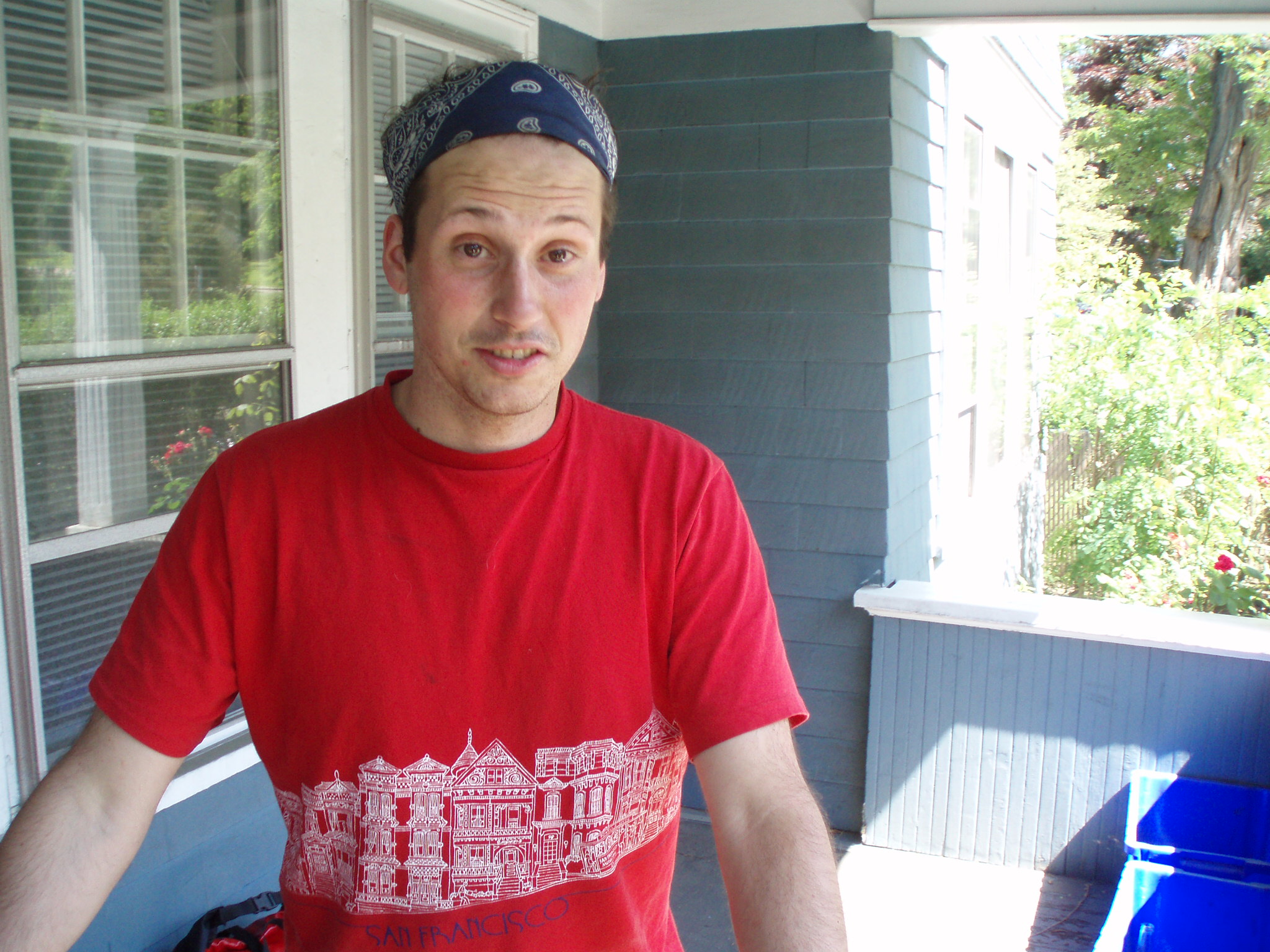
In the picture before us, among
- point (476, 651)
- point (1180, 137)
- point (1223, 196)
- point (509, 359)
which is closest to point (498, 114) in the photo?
point (509, 359)

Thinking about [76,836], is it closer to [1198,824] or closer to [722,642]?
[722,642]

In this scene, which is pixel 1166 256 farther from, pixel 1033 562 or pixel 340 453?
pixel 340 453

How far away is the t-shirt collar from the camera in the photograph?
1.25 meters

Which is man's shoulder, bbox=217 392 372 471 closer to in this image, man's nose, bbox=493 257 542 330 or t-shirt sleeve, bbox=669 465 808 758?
man's nose, bbox=493 257 542 330

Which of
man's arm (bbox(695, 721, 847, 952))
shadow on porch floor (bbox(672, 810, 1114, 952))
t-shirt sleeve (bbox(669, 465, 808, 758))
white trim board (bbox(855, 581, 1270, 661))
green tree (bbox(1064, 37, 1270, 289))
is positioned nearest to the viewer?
man's arm (bbox(695, 721, 847, 952))

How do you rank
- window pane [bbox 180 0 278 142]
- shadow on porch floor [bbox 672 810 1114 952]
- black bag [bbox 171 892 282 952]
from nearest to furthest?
1. window pane [bbox 180 0 278 142]
2. black bag [bbox 171 892 282 952]
3. shadow on porch floor [bbox 672 810 1114 952]

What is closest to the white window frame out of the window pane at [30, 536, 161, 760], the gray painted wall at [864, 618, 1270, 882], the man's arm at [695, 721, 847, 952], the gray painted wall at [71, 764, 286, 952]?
the window pane at [30, 536, 161, 760]

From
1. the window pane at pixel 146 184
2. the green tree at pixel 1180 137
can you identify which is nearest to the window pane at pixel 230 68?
the window pane at pixel 146 184

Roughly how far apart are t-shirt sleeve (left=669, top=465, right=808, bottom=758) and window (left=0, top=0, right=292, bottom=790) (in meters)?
1.31

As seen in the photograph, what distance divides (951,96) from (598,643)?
4074 mm

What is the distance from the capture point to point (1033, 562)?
8297 millimetres

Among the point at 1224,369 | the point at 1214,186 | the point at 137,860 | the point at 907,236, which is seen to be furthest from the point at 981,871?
the point at 1214,186

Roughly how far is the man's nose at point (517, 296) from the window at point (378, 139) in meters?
1.41

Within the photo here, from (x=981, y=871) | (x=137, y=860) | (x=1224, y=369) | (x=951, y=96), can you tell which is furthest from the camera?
(x=1224, y=369)
